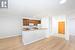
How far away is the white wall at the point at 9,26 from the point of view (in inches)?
317

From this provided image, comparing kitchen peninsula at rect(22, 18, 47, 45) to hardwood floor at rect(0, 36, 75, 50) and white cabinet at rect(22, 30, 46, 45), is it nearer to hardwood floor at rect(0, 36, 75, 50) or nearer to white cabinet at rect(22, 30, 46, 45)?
white cabinet at rect(22, 30, 46, 45)

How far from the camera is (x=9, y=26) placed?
8.61 m

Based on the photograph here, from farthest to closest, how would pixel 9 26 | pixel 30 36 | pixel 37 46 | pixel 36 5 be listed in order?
1. pixel 9 26
2. pixel 30 36
3. pixel 37 46
4. pixel 36 5

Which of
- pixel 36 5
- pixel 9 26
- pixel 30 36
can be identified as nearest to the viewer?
pixel 36 5

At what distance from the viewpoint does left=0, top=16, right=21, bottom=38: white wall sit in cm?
805

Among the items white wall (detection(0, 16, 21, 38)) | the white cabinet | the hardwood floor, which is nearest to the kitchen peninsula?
the white cabinet

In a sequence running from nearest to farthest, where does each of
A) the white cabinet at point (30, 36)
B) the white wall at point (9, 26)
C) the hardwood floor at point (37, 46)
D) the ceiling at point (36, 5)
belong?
the ceiling at point (36, 5)
the hardwood floor at point (37, 46)
the white cabinet at point (30, 36)
the white wall at point (9, 26)

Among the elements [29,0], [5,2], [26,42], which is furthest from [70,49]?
[5,2]

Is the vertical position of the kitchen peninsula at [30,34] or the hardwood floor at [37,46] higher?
the kitchen peninsula at [30,34]

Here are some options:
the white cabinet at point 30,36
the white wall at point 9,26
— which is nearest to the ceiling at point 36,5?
the white cabinet at point 30,36

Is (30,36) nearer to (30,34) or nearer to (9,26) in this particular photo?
(30,34)

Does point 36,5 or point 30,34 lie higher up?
point 36,5

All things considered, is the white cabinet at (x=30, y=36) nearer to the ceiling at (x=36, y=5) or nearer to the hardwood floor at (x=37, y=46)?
the hardwood floor at (x=37, y=46)

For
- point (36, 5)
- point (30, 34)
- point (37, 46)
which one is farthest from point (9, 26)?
point (36, 5)
